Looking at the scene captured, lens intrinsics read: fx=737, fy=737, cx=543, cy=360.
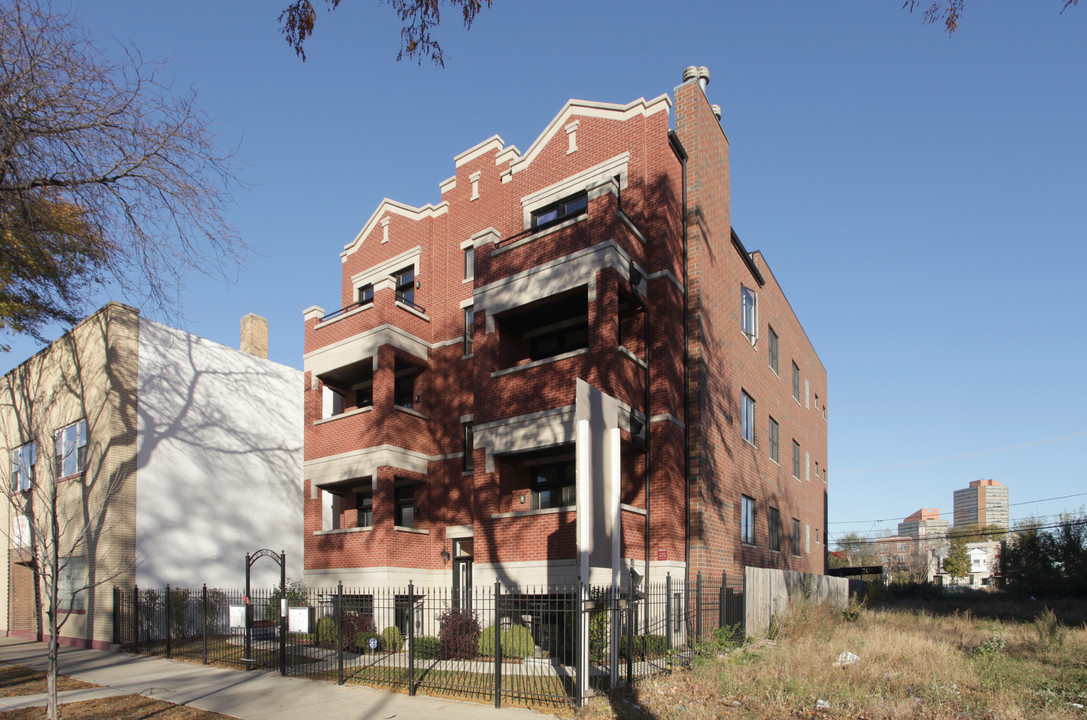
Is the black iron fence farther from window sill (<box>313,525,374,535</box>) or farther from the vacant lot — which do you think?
window sill (<box>313,525,374,535</box>)

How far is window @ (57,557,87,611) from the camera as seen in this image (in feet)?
75.3

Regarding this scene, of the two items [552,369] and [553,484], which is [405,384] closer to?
[553,484]

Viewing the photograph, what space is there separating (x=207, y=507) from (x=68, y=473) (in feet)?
15.6

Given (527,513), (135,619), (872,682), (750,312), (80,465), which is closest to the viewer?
(872,682)

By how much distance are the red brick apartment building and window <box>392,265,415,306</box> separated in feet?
0.31

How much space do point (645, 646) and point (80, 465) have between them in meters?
19.4

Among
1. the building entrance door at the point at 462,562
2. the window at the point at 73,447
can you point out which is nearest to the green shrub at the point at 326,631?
the building entrance door at the point at 462,562

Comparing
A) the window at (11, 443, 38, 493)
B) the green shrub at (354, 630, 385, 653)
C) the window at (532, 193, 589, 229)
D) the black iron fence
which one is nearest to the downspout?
the black iron fence

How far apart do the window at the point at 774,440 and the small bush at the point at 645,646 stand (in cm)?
1131

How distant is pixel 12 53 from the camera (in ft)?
26.2

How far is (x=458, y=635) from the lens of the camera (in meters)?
16.5

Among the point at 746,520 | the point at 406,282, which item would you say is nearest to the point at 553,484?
the point at 746,520

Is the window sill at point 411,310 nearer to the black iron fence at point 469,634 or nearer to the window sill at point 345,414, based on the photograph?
the window sill at point 345,414

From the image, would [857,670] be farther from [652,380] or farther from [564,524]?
[652,380]
